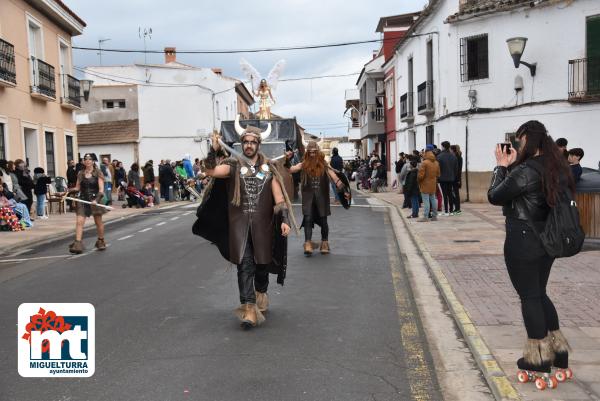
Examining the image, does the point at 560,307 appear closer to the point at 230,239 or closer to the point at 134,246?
the point at 230,239

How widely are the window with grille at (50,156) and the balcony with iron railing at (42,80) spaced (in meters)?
1.43

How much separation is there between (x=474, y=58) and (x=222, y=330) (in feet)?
56.9

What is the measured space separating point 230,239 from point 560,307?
3.29 m

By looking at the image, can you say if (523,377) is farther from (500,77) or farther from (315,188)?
(500,77)

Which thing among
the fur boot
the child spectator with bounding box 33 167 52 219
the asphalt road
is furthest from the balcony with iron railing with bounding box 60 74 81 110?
the fur boot

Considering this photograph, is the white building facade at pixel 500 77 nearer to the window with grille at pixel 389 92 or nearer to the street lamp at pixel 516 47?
the street lamp at pixel 516 47

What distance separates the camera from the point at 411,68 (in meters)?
29.5

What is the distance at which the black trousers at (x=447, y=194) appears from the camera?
16234mm

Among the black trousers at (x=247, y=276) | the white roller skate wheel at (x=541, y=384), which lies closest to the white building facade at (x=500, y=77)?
the black trousers at (x=247, y=276)

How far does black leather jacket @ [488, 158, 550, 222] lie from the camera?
13.8 ft

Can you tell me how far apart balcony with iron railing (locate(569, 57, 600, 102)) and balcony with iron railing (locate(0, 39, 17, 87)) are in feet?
52.3

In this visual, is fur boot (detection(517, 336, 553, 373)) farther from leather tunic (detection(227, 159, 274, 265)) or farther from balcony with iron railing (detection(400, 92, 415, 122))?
balcony with iron railing (detection(400, 92, 415, 122))

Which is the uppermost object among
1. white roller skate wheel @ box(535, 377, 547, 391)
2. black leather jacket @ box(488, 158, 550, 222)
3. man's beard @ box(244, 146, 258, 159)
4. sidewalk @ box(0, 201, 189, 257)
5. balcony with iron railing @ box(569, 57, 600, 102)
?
balcony with iron railing @ box(569, 57, 600, 102)
